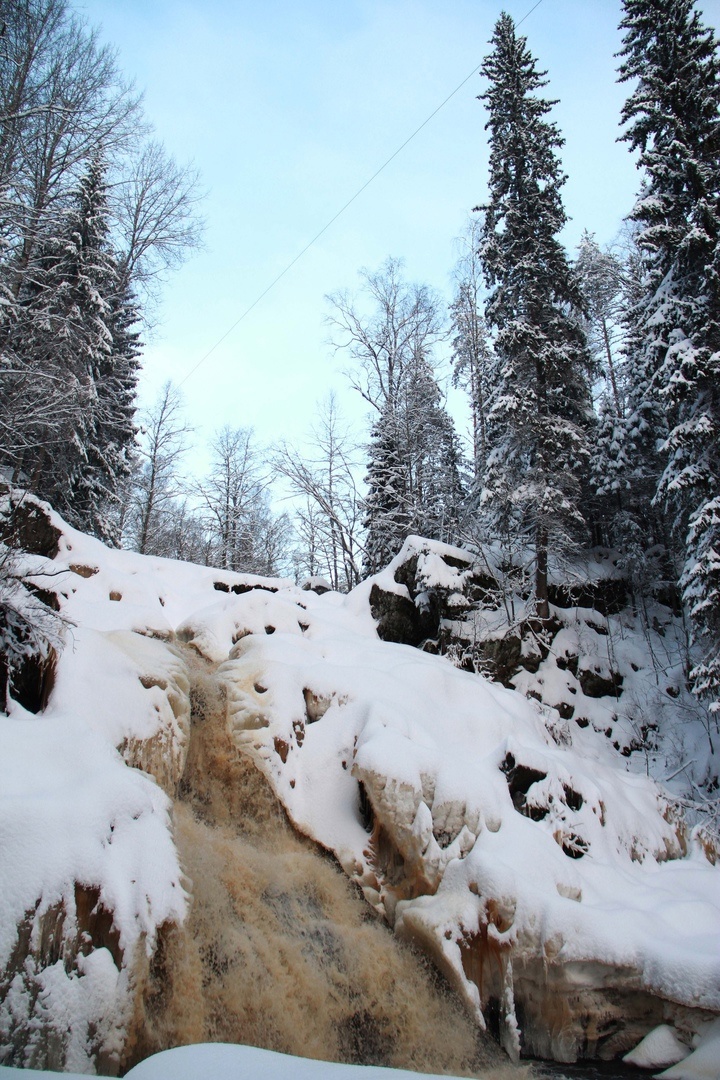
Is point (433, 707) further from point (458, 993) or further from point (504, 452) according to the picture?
point (504, 452)

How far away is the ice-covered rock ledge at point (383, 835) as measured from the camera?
3.60 m

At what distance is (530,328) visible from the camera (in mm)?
13672

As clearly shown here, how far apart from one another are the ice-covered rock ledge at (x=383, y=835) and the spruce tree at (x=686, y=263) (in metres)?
4.31

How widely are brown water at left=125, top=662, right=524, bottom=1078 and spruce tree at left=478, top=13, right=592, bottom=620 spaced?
30.5 ft

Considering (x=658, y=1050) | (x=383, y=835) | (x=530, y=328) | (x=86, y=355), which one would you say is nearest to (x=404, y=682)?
(x=383, y=835)

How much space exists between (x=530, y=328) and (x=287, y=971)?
1352 cm

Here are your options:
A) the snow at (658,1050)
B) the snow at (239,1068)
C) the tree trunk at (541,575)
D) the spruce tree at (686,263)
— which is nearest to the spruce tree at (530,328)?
the tree trunk at (541,575)

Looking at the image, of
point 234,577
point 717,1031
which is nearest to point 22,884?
point 717,1031

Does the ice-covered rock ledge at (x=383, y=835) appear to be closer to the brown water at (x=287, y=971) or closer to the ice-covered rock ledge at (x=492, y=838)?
the ice-covered rock ledge at (x=492, y=838)

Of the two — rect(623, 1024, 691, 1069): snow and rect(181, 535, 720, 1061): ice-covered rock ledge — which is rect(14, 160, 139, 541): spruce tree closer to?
rect(181, 535, 720, 1061): ice-covered rock ledge

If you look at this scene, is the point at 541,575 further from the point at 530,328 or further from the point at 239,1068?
the point at 239,1068

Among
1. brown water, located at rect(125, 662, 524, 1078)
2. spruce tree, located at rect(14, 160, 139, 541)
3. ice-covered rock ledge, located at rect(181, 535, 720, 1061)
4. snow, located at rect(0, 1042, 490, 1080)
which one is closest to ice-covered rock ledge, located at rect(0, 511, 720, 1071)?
ice-covered rock ledge, located at rect(181, 535, 720, 1061)

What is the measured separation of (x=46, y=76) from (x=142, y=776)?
12.9m

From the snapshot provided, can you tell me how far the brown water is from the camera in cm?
408
